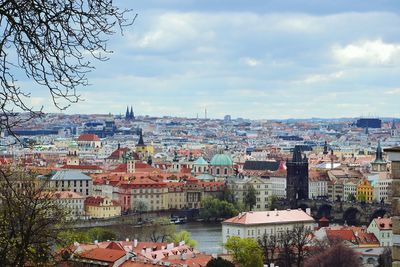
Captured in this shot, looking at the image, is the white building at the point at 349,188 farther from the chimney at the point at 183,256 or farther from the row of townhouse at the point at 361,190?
the chimney at the point at 183,256

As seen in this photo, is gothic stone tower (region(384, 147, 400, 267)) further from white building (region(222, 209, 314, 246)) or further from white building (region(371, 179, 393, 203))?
white building (region(371, 179, 393, 203))

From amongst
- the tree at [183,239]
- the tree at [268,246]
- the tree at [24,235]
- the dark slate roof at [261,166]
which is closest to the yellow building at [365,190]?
the dark slate roof at [261,166]

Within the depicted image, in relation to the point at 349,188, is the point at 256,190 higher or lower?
higher

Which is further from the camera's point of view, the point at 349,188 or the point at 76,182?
the point at 349,188

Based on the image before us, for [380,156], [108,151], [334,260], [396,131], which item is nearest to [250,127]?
[396,131]

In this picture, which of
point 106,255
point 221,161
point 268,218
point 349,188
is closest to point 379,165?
point 349,188

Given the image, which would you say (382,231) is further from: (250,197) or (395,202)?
(395,202)

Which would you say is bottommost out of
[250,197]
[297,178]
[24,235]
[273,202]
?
[273,202]
